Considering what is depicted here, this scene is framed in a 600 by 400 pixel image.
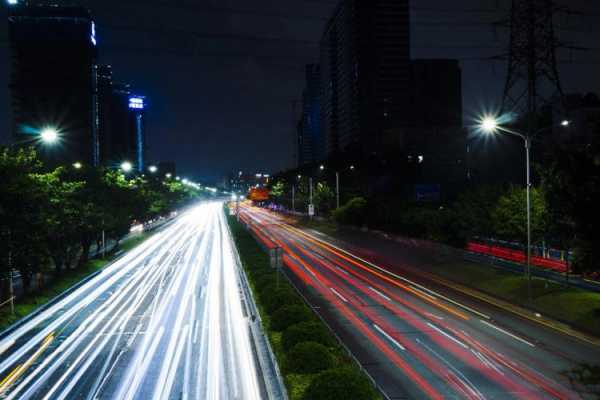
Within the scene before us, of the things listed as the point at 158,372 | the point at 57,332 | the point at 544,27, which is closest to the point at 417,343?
the point at 158,372

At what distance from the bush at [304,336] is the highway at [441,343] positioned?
1.84 m

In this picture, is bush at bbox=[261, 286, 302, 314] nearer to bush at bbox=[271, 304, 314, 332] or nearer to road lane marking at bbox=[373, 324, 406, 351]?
bush at bbox=[271, 304, 314, 332]

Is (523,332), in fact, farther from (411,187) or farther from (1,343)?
(411,187)

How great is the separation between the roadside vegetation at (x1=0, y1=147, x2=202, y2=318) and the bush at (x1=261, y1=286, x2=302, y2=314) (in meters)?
12.5

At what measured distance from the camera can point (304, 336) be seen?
65.0ft

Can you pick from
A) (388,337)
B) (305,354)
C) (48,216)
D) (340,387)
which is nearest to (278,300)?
(388,337)

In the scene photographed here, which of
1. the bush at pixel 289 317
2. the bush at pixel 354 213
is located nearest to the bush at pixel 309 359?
the bush at pixel 289 317

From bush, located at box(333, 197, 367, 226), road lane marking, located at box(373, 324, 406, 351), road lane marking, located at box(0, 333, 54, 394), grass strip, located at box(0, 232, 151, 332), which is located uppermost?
bush, located at box(333, 197, 367, 226)

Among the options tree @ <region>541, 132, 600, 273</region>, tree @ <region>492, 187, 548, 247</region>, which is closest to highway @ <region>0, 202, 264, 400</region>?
tree @ <region>541, 132, 600, 273</region>

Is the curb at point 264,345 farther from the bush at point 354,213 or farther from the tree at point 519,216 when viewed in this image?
the bush at point 354,213

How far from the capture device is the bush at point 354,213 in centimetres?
8131

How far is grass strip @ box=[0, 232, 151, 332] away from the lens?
97.6 ft

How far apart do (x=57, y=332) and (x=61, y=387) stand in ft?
29.2

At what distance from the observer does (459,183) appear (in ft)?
271
